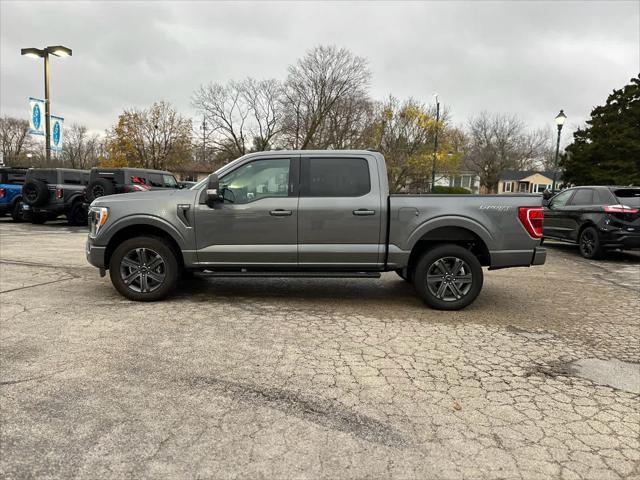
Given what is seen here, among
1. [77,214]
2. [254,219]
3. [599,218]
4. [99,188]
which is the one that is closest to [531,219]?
[254,219]

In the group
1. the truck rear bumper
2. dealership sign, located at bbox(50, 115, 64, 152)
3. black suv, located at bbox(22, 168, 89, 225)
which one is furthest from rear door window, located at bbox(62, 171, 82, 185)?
the truck rear bumper

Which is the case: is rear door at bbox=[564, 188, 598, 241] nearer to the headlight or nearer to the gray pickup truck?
the gray pickup truck

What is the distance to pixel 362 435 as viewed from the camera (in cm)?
272

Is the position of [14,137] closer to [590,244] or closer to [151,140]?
[151,140]

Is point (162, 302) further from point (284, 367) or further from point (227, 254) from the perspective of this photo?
point (284, 367)

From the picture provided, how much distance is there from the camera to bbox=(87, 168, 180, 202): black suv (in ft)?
46.2

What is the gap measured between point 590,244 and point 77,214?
15.9 meters

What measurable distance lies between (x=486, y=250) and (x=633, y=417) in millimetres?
2693

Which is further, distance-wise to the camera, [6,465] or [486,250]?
[486,250]

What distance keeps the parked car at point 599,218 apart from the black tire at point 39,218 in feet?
54.1

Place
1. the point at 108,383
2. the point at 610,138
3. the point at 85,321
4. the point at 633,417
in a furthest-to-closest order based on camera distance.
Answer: the point at 610,138 < the point at 85,321 < the point at 108,383 < the point at 633,417

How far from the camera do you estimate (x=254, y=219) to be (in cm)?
537

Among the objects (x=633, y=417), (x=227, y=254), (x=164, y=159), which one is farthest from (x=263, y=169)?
(x=164, y=159)

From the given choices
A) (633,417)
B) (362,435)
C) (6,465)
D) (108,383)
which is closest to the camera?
(6,465)
